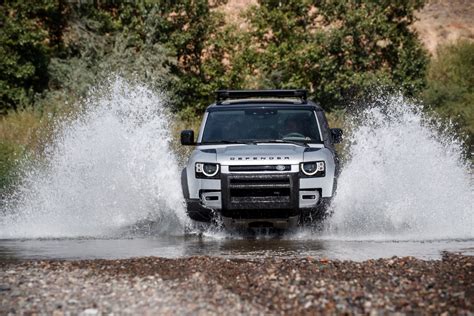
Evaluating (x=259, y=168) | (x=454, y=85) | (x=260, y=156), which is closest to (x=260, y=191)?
(x=259, y=168)

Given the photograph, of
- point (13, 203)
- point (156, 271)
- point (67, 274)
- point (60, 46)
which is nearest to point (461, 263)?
point (156, 271)

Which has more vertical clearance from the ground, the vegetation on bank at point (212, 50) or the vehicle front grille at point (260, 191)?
the vegetation on bank at point (212, 50)

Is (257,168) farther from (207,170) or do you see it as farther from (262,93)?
(262,93)

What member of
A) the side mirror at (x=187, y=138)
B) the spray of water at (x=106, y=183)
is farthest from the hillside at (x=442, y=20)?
the side mirror at (x=187, y=138)

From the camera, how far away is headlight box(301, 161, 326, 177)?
13047 mm

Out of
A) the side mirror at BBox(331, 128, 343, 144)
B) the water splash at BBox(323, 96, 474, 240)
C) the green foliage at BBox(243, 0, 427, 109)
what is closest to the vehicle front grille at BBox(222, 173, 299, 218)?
the water splash at BBox(323, 96, 474, 240)

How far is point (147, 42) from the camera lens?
48781mm

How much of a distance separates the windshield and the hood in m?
0.76

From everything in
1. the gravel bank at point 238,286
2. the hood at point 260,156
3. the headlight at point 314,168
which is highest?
the hood at point 260,156

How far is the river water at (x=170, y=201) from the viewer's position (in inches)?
508

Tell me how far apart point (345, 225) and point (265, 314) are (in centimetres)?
629

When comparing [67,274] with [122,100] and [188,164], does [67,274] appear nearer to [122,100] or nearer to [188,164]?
[188,164]

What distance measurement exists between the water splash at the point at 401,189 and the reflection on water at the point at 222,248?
Answer: 0.86 m

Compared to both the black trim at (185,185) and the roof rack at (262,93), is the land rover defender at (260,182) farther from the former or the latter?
the roof rack at (262,93)
